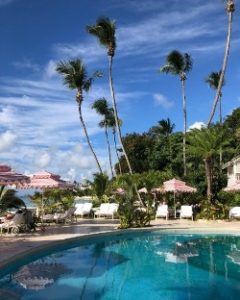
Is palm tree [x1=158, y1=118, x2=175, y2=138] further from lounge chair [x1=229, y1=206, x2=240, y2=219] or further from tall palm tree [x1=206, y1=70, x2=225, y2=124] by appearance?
lounge chair [x1=229, y1=206, x2=240, y2=219]

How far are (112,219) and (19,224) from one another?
881cm

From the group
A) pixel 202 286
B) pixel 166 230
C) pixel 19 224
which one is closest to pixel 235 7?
pixel 166 230

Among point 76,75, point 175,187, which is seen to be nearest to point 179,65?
point 76,75

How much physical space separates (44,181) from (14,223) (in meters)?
4.29

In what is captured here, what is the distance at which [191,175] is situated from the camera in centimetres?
3497

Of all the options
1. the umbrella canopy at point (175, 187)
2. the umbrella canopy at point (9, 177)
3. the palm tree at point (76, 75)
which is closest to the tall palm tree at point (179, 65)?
the palm tree at point (76, 75)

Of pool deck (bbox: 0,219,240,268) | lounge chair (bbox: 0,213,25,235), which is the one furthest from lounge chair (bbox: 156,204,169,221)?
lounge chair (bbox: 0,213,25,235)

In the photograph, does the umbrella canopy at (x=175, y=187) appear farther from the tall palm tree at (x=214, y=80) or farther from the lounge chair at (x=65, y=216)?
the tall palm tree at (x=214, y=80)

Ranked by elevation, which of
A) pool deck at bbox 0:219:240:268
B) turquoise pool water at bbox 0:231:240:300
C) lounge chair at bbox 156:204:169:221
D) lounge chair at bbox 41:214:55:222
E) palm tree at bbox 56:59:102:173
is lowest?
turquoise pool water at bbox 0:231:240:300

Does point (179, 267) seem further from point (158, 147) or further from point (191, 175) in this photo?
point (158, 147)

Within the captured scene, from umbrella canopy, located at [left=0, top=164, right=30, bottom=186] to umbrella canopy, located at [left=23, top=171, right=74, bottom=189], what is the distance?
3.38m

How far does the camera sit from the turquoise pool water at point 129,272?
33.7 feet

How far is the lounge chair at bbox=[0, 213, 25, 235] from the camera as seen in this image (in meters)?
17.3

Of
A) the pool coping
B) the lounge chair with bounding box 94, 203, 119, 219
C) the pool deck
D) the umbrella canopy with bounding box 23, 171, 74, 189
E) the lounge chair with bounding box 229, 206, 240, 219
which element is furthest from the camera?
the lounge chair with bounding box 94, 203, 119, 219
